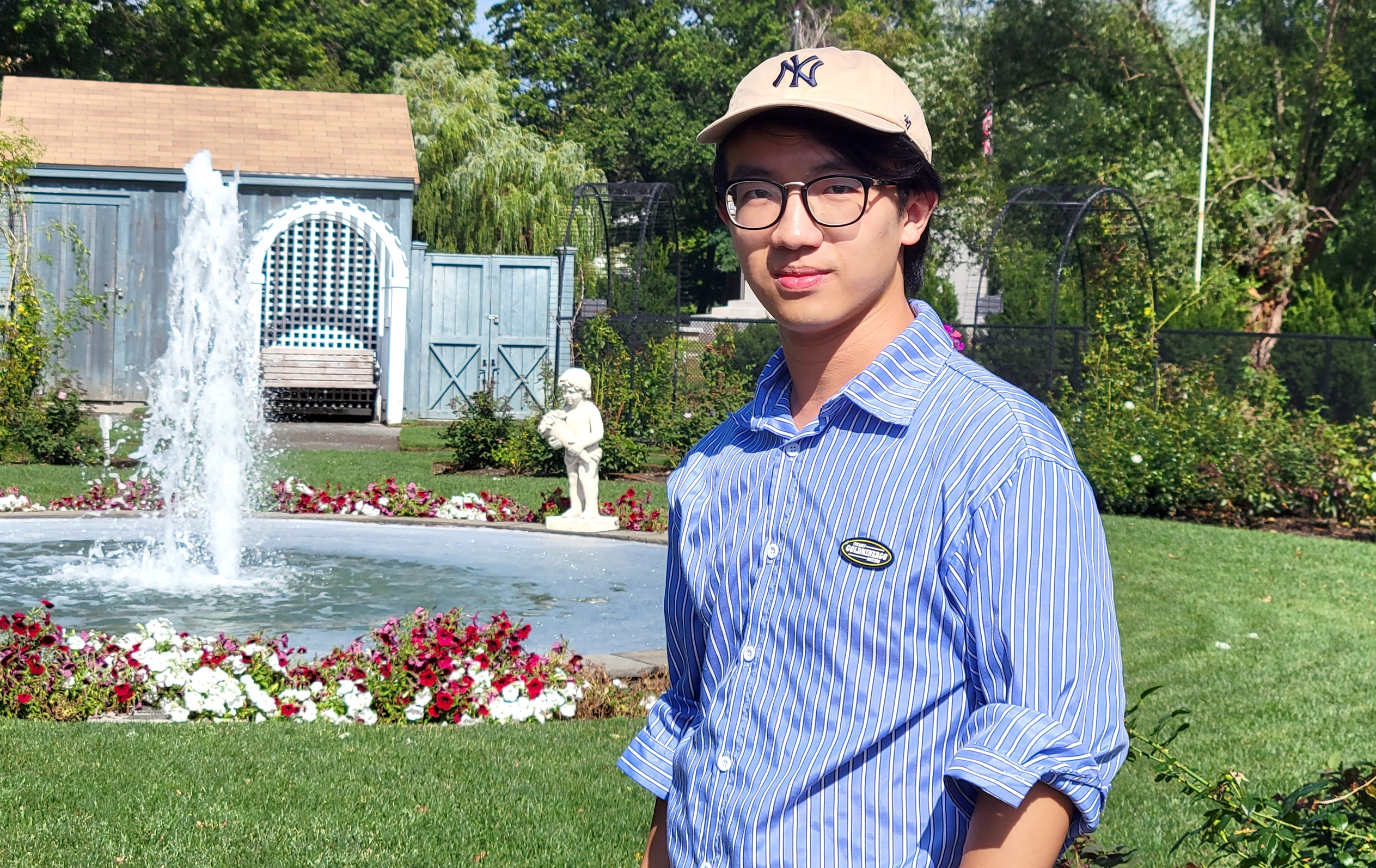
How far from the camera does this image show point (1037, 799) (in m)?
1.56

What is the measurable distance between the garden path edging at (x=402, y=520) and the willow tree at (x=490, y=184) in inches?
493

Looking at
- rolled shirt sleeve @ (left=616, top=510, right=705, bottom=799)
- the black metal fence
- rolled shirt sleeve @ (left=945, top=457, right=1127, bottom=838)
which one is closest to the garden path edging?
the black metal fence

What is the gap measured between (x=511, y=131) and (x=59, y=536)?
2100 cm

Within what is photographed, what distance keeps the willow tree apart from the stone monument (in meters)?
12.9

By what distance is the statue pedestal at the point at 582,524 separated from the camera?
11.8 m

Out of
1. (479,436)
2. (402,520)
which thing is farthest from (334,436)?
(402,520)

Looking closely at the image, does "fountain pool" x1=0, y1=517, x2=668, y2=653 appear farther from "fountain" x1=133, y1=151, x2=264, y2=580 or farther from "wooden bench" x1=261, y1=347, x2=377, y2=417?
"wooden bench" x1=261, y1=347, x2=377, y2=417

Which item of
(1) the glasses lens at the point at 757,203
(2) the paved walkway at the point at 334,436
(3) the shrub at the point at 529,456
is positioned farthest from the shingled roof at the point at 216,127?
(1) the glasses lens at the point at 757,203

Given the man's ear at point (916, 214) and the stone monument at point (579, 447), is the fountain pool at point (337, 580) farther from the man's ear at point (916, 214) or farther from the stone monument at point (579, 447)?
the man's ear at point (916, 214)

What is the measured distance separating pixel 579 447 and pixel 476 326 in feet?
35.1

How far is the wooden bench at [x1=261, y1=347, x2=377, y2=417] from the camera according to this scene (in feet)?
69.3

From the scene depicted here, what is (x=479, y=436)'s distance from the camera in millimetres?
16000

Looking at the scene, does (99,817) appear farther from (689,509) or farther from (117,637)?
(689,509)

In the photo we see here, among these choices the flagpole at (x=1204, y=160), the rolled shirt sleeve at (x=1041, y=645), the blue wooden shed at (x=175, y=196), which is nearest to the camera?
the rolled shirt sleeve at (x=1041, y=645)
